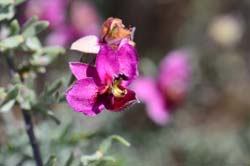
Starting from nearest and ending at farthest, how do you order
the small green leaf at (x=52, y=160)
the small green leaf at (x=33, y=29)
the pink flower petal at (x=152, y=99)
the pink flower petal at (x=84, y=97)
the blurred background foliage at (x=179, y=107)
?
1. the pink flower petal at (x=84, y=97)
2. the small green leaf at (x=52, y=160)
3. the small green leaf at (x=33, y=29)
4. the blurred background foliage at (x=179, y=107)
5. the pink flower petal at (x=152, y=99)

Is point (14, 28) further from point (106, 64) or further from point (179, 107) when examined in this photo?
point (179, 107)

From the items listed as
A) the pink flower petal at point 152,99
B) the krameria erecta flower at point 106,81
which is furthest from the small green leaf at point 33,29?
the pink flower petal at point 152,99

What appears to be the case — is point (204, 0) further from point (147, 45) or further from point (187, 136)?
point (187, 136)

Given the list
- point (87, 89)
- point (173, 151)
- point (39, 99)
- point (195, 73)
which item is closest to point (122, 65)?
point (87, 89)

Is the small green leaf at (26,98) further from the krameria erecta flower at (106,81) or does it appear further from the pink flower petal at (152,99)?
the pink flower petal at (152,99)

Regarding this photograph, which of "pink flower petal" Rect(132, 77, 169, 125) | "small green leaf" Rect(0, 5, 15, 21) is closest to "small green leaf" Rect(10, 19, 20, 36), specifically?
"small green leaf" Rect(0, 5, 15, 21)

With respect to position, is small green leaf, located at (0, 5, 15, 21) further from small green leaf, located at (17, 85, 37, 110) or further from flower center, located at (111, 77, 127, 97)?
flower center, located at (111, 77, 127, 97)
